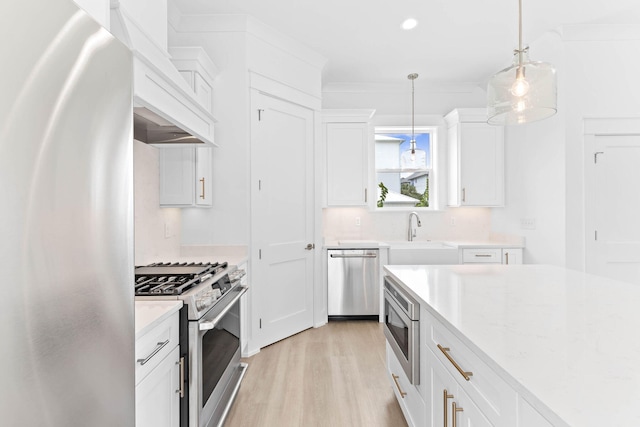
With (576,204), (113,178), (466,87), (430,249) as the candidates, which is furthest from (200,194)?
(466,87)

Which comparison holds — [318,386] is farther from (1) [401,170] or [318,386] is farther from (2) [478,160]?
(2) [478,160]

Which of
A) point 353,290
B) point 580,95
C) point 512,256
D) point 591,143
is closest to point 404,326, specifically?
point 353,290

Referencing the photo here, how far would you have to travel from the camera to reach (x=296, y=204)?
11.4ft

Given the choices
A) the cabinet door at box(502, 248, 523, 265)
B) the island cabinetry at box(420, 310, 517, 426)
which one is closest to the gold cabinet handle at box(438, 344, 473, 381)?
the island cabinetry at box(420, 310, 517, 426)

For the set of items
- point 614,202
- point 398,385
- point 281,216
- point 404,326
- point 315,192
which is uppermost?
point 315,192

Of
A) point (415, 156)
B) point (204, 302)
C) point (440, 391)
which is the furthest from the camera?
point (415, 156)

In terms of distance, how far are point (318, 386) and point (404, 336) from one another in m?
0.96

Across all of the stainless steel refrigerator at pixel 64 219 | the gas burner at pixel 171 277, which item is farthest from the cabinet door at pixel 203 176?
the stainless steel refrigerator at pixel 64 219

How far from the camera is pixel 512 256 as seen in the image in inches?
153

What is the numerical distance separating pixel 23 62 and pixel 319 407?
2258mm

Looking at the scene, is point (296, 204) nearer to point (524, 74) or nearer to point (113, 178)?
point (524, 74)

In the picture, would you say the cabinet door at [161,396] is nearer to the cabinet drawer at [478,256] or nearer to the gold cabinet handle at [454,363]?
the gold cabinet handle at [454,363]

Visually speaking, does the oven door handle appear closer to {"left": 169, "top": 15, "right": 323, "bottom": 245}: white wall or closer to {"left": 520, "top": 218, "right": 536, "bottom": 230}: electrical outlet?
{"left": 169, "top": 15, "right": 323, "bottom": 245}: white wall

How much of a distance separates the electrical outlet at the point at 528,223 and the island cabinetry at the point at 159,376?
362 cm
